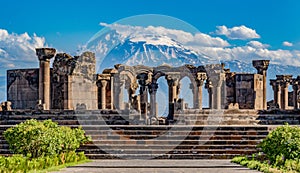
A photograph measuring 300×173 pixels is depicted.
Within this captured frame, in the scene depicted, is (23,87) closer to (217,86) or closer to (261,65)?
(217,86)

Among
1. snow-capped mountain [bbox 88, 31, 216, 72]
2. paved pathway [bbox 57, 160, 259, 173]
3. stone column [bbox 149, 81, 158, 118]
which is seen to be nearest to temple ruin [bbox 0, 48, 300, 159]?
stone column [bbox 149, 81, 158, 118]

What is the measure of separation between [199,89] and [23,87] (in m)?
12.7

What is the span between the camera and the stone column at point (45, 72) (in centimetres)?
3756

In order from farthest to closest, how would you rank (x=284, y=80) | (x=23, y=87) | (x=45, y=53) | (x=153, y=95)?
(x=284, y=80) < (x=153, y=95) < (x=23, y=87) < (x=45, y=53)

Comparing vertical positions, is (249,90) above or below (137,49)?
below

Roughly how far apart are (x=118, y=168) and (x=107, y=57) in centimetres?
878

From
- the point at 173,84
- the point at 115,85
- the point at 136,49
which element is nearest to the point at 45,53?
the point at 136,49

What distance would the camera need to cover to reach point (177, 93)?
49906 mm

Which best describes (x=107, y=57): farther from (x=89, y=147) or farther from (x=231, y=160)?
(x=231, y=160)

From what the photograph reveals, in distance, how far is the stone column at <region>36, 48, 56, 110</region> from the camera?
37.6m

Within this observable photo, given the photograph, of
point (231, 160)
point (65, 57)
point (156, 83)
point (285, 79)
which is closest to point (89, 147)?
point (231, 160)

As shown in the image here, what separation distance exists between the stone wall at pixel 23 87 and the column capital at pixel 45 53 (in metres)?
4.64

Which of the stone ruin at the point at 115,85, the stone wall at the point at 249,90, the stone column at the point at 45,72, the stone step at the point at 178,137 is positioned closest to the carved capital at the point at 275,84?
the stone ruin at the point at 115,85

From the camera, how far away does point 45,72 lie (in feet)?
125
